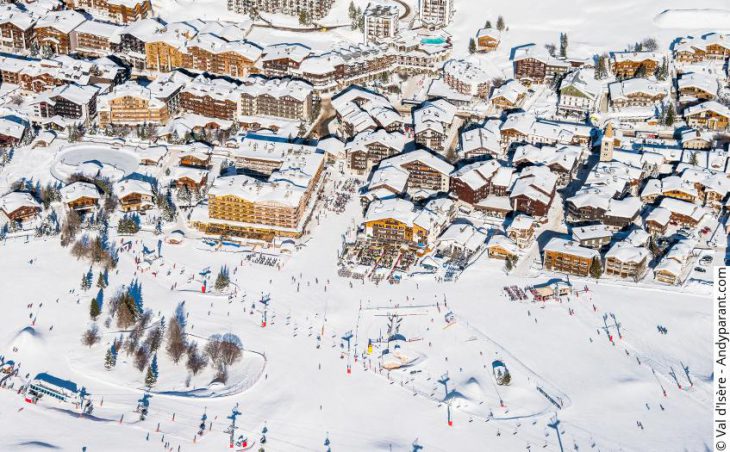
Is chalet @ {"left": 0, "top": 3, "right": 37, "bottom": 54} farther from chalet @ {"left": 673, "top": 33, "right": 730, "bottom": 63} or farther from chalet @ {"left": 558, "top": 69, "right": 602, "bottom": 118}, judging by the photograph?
chalet @ {"left": 673, "top": 33, "right": 730, "bottom": 63}

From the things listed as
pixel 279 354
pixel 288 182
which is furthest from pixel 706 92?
pixel 279 354

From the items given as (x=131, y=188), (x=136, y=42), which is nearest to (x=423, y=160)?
(x=131, y=188)

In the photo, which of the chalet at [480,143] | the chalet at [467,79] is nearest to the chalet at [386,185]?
the chalet at [480,143]

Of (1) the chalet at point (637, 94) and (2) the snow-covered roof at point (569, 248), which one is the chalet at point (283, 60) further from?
(2) the snow-covered roof at point (569, 248)

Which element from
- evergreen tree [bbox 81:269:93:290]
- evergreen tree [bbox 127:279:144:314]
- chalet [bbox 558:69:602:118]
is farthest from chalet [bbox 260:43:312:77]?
evergreen tree [bbox 127:279:144:314]

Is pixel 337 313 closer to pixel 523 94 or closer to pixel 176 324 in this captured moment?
pixel 176 324

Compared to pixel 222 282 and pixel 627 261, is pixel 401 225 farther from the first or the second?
pixel 627 261
